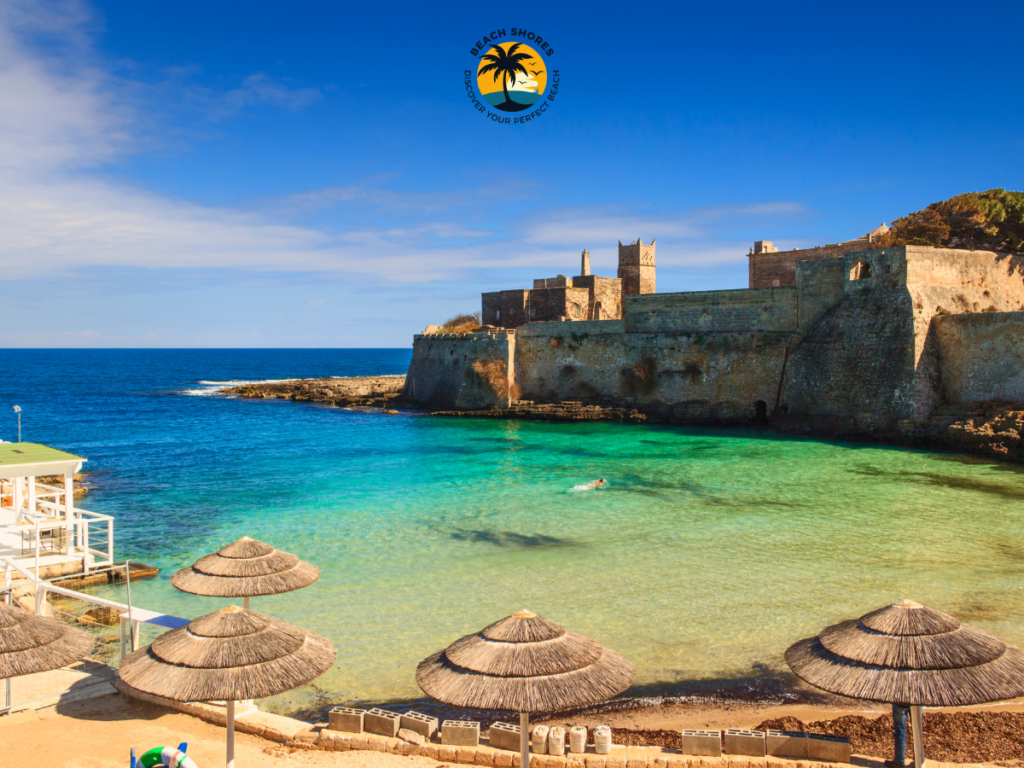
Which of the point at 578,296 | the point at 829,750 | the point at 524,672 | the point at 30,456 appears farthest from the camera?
the point at 578,296

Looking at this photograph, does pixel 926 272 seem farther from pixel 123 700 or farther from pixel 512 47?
pixel 123 700

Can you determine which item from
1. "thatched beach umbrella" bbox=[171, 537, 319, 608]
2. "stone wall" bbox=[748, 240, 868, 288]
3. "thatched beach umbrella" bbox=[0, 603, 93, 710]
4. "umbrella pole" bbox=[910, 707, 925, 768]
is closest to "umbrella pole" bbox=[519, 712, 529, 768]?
"umbrella pole" bbox=[910, 707, 925, 768]

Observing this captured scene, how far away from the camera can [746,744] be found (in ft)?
21.6

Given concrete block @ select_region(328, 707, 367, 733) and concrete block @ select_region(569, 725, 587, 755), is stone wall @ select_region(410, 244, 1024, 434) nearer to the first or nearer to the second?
concrete block @ select_region(569, 725, 587, 755)

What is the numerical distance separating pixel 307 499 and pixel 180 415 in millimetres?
27066

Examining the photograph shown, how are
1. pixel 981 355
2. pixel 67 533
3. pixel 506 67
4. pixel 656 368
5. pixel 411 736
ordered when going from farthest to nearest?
pixel 656 368 → pixel 981 355 → pixel 506 67 → pixel 67 533 → pixel 411 736

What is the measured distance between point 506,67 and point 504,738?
53.0 feet

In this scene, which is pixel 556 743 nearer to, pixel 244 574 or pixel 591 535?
pixel 244 574

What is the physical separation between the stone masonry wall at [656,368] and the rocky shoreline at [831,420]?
532mm

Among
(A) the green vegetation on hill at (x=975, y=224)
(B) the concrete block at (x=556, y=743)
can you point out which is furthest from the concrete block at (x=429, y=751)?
(A) the green vegetation on hill at (x=975, y=224)

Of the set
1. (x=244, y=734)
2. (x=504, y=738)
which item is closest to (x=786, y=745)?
(x=504, y=738)

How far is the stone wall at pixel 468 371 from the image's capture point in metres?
38.8

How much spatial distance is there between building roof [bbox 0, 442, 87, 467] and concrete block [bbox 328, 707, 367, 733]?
6.86 m

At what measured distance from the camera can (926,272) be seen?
2800cm
